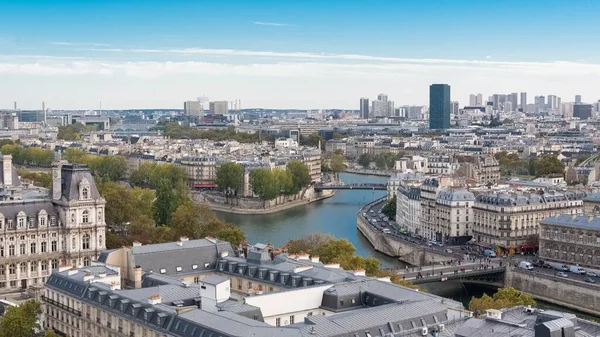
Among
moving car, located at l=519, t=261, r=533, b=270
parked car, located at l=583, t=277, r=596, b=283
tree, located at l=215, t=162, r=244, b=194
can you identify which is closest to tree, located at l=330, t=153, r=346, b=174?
tree, located at l=215, t=162, r=244, b=194

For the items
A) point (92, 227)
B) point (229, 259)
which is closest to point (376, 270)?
point (229, 259)

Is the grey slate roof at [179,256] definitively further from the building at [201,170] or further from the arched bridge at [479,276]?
the building at [201,170]

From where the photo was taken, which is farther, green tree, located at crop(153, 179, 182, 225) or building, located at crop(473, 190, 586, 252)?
green tree, located at crop(153, 179, 182, 225)

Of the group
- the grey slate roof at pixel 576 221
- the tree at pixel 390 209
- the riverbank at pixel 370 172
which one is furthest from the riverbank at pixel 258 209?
the grey slate roof at pixel 576 221

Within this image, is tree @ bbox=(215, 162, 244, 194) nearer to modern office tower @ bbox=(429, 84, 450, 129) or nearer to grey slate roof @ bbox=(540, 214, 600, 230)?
grey slate roof @ bbox=(540, 214, 600, 230)

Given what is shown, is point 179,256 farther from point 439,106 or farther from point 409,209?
point 439,106
